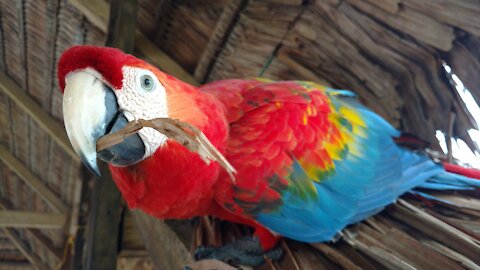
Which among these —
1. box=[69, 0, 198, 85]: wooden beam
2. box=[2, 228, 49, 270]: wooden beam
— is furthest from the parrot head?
box=[2, 228, 49, 270]: wooden beam

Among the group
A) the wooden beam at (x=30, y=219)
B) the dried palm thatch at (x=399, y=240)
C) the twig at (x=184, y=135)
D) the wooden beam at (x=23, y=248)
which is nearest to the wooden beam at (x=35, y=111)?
the wooden beam at (x=30, y=219)

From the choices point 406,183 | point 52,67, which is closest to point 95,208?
point 52,67

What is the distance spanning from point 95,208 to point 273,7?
68cm

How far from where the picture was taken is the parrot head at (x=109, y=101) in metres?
0.59

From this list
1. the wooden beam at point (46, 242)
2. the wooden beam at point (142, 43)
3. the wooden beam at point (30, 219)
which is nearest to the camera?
the wooden beam at point (142, 43)

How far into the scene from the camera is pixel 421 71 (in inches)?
41.8

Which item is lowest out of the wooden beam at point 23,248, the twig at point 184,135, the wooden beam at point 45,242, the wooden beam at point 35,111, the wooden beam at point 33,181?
the wooden beam at point 23,248

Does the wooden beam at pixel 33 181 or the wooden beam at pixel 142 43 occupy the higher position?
the wooden beam at pixel 142 43

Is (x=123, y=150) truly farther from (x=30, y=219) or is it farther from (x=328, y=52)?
(x=30, y=219)

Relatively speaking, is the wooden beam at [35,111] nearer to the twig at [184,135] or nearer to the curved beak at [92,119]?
the curved beak at [92,119]

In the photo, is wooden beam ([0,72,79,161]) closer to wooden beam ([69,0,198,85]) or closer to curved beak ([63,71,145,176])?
wooden beam ([69,0,198,85])

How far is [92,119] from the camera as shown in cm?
60

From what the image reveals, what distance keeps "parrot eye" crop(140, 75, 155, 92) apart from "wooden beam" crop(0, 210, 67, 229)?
152 cm

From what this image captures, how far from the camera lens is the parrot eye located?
66 cm
